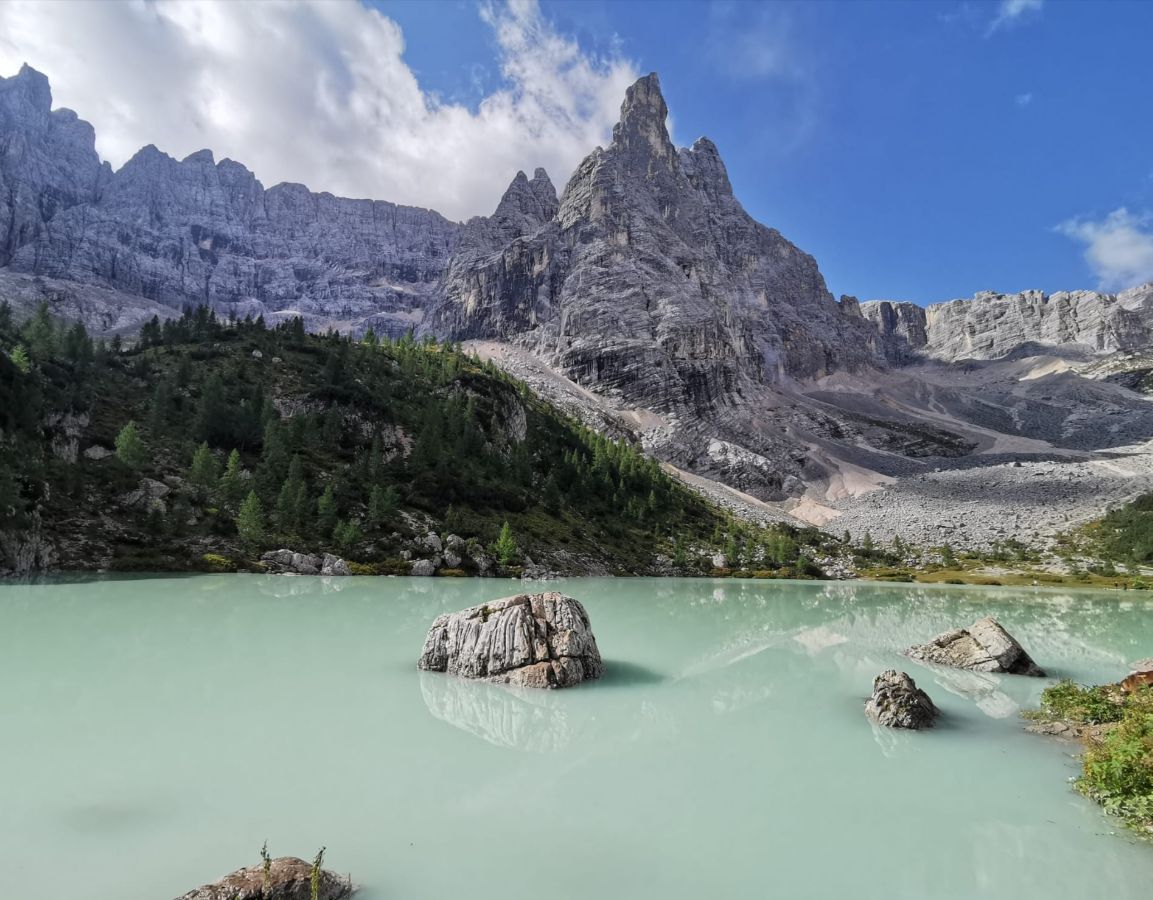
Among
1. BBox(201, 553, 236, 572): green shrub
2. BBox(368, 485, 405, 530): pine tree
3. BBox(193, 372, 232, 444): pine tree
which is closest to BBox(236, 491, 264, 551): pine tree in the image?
BBox(201, 553, 236, 572): green shrub

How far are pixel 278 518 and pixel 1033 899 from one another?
69.3 m

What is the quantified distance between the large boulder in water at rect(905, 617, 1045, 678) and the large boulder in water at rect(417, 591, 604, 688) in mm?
15146

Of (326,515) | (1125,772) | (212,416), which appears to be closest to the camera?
(1125,772)

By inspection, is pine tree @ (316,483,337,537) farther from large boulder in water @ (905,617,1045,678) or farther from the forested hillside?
large boulder in water @ (905,617,1045,678)

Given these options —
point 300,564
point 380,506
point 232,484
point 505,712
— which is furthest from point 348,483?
point 505,712

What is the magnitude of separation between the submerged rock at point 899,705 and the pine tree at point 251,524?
189 ft

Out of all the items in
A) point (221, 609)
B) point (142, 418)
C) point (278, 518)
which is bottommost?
point (221, 609)

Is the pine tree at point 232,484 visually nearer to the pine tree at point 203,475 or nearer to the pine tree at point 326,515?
the pine tree at point 203,475

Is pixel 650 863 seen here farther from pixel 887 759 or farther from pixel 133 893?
pixel 887 759

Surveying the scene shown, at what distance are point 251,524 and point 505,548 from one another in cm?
2660

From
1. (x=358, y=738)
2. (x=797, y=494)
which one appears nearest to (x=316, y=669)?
(x=358, y=738)

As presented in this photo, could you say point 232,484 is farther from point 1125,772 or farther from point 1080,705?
point 1125,772

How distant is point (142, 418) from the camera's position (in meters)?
79.4

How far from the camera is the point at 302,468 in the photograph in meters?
77.9
